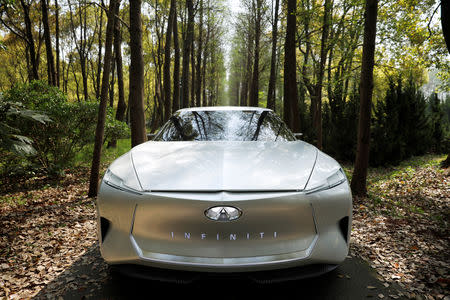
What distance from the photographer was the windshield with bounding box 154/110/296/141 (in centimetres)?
292

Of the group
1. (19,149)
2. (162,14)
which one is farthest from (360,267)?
(162,14)

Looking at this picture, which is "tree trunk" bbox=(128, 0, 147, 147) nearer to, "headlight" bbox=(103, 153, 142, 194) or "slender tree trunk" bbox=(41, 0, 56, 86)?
"headlight" bbox=(103, 153, 142, 194)

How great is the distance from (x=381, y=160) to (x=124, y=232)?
1079 cm

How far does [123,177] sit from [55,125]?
19.3ft

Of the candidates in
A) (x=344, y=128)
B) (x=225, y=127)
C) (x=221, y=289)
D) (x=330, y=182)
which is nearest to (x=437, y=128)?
(x=344, y=128)

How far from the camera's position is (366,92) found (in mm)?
5176

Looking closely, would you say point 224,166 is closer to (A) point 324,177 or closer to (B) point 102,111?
(A) point 324,177

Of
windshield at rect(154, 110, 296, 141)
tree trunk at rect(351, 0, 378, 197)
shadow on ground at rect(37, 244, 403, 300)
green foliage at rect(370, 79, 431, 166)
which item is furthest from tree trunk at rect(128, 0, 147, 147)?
green foliage at rect(370, 79, 431, 166)

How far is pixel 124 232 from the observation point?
1758mm

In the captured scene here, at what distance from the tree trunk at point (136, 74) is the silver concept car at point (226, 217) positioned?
438 cm

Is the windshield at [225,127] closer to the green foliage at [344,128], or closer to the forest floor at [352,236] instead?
the forest floor at [352,236]

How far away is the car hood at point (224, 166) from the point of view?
1789mm

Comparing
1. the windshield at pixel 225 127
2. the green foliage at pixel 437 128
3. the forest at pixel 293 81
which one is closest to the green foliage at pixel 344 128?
the forest at pixel 293 81

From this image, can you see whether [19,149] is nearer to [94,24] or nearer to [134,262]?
[134,262]
